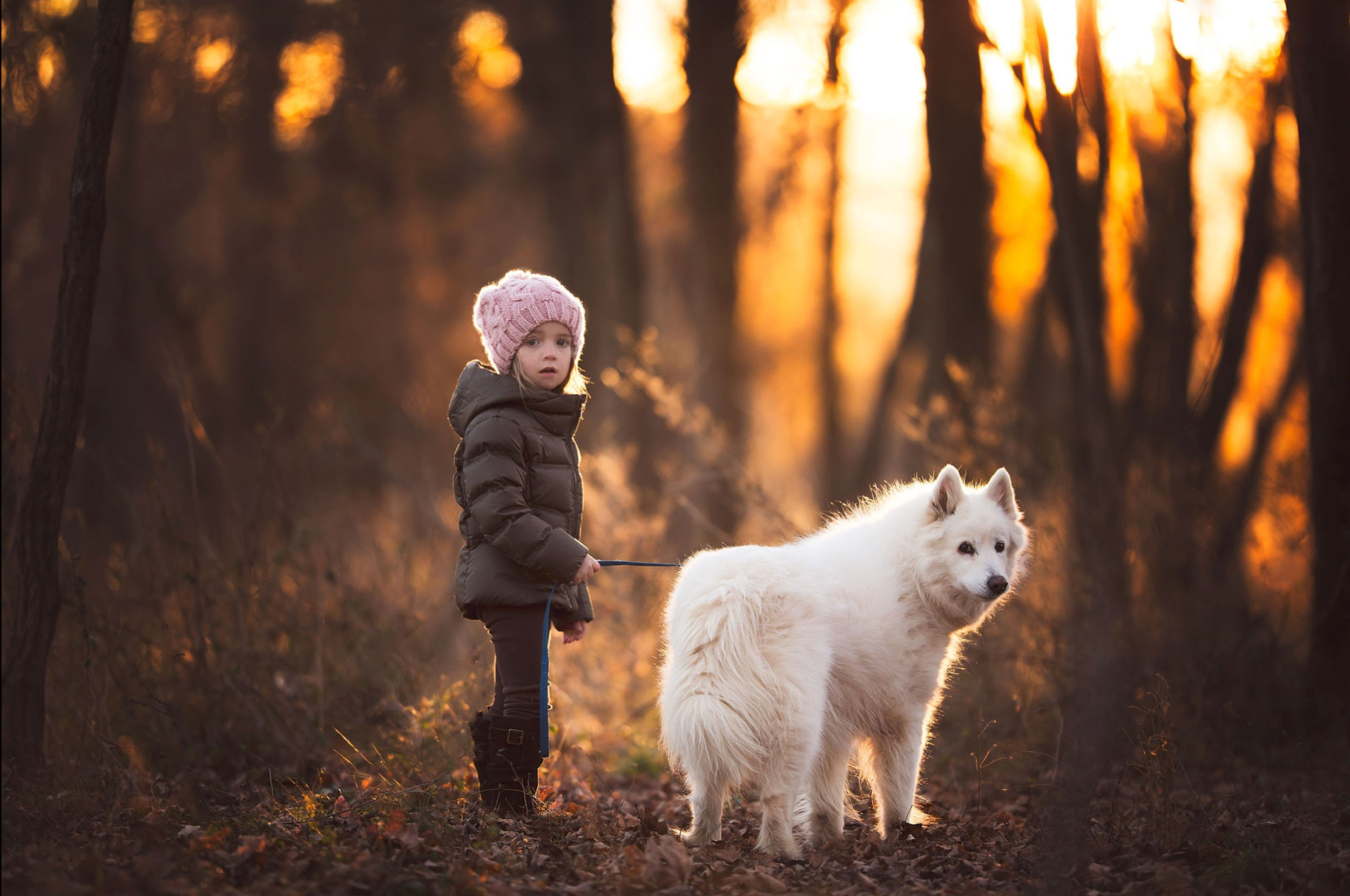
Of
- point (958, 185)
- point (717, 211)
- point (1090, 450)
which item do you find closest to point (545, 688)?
point (1090, 450)

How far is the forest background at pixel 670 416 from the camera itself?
17.8 feet

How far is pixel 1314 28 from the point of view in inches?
229

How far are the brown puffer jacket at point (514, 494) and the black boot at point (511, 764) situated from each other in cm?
50

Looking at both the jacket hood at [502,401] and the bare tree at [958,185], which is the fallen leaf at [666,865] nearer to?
the jacket hood at [502,401]

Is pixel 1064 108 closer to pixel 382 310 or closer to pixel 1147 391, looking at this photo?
pixel 1147 391

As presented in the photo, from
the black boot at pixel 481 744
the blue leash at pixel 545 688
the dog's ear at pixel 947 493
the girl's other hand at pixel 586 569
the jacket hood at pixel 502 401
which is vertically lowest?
the black boot at pixel 481 744

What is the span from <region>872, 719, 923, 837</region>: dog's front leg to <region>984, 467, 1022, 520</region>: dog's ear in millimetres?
1102

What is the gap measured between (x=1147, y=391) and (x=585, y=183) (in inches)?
285

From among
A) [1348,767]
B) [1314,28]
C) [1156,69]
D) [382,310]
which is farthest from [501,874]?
[382,310]

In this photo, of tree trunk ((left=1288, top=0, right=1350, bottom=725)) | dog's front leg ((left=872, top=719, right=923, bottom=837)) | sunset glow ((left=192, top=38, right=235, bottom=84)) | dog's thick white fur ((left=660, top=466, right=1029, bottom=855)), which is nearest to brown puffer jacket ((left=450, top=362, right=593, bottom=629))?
dog's thick white fur ((left=660, top=466, right=1029, bottom=855))

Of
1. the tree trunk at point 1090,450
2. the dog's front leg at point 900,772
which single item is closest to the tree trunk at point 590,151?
the tree trunk at point 1090,450

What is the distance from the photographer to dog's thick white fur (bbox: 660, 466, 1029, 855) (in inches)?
163

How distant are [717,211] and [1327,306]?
27.0 feet

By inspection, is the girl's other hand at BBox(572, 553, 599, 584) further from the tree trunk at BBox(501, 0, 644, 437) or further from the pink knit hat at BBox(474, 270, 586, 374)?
the tree trunk at BBox(501, 0, 644, 437)
